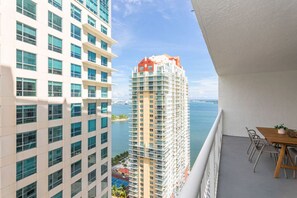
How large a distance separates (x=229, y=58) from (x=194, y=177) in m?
3.28

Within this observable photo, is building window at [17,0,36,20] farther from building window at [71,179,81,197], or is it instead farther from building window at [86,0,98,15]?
building window at [71,179,81,197]

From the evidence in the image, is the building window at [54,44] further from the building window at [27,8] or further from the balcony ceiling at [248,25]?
the balcony ceiling at [248,25]

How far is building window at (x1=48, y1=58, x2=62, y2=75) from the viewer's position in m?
6.38

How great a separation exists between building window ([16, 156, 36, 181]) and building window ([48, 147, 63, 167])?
593 millimetres

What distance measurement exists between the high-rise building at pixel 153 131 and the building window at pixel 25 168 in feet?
35.4

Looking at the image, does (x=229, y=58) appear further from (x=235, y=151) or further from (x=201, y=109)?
(x=201, y=109)

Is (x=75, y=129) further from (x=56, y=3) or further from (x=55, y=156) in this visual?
(x=56, y=3)

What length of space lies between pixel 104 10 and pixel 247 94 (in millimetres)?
9281

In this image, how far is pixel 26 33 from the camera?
18.5ft

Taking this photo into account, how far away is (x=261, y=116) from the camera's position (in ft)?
16.1

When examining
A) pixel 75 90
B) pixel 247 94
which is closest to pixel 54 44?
pixel 75 90

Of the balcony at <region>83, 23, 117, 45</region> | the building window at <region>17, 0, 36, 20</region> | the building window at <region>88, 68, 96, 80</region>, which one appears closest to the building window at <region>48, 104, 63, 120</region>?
the building window at <region>88, 68, 96, 80</region>

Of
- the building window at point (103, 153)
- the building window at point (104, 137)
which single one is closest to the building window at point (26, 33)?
the building window at point (104, 137)

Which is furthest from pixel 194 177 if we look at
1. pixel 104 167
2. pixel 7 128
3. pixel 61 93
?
pixel 104 167
